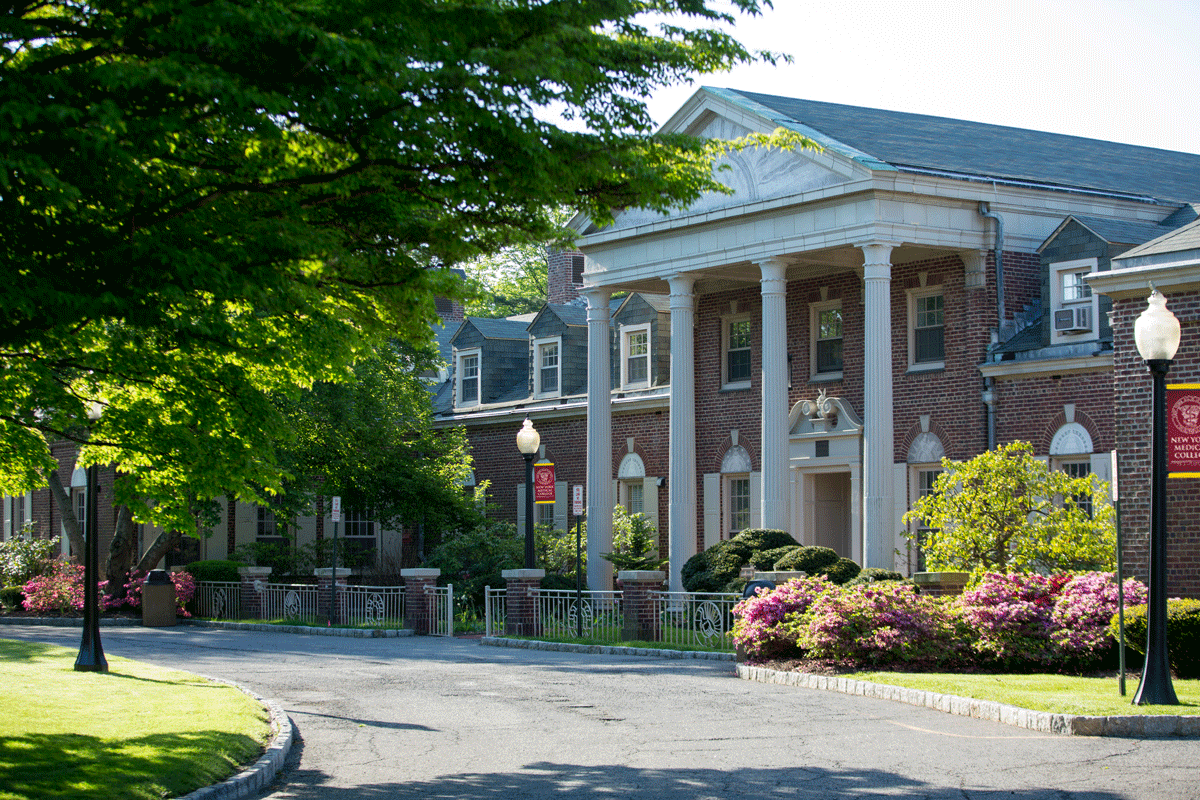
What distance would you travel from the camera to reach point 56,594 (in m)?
33.8

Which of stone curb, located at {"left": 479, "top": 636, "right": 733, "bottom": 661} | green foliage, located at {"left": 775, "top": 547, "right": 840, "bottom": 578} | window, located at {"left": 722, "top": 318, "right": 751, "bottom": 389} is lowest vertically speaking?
stone curb, located at {"left": 479, "top": 636, "right": 733, "bottom": 661}

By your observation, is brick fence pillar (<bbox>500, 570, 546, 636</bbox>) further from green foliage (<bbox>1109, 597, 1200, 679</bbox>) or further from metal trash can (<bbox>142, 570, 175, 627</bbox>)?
green foliage (<bbox>1109, 597, 1200, 679</bbox>)

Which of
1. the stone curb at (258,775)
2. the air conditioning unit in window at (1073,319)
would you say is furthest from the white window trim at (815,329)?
the stone curb at (258,775)

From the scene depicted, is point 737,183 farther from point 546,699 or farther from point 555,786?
point 555,786

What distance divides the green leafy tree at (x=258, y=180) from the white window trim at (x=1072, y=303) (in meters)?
14.7

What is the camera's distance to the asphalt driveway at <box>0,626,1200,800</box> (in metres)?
9.46

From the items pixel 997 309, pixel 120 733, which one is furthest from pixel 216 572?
pixel 120 733

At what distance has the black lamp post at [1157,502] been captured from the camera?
1222 cm

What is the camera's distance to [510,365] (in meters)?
40.5

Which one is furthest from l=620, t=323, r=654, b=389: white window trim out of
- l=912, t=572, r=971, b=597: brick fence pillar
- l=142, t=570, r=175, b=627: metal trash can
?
l=912, t=572, r=971, b=597: brick fence pillar

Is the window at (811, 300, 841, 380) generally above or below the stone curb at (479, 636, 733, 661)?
above

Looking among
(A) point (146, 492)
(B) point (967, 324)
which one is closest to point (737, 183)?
(B) point (967, 324)

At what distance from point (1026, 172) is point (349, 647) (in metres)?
16.2

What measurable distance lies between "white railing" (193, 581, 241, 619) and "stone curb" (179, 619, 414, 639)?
0.63m
